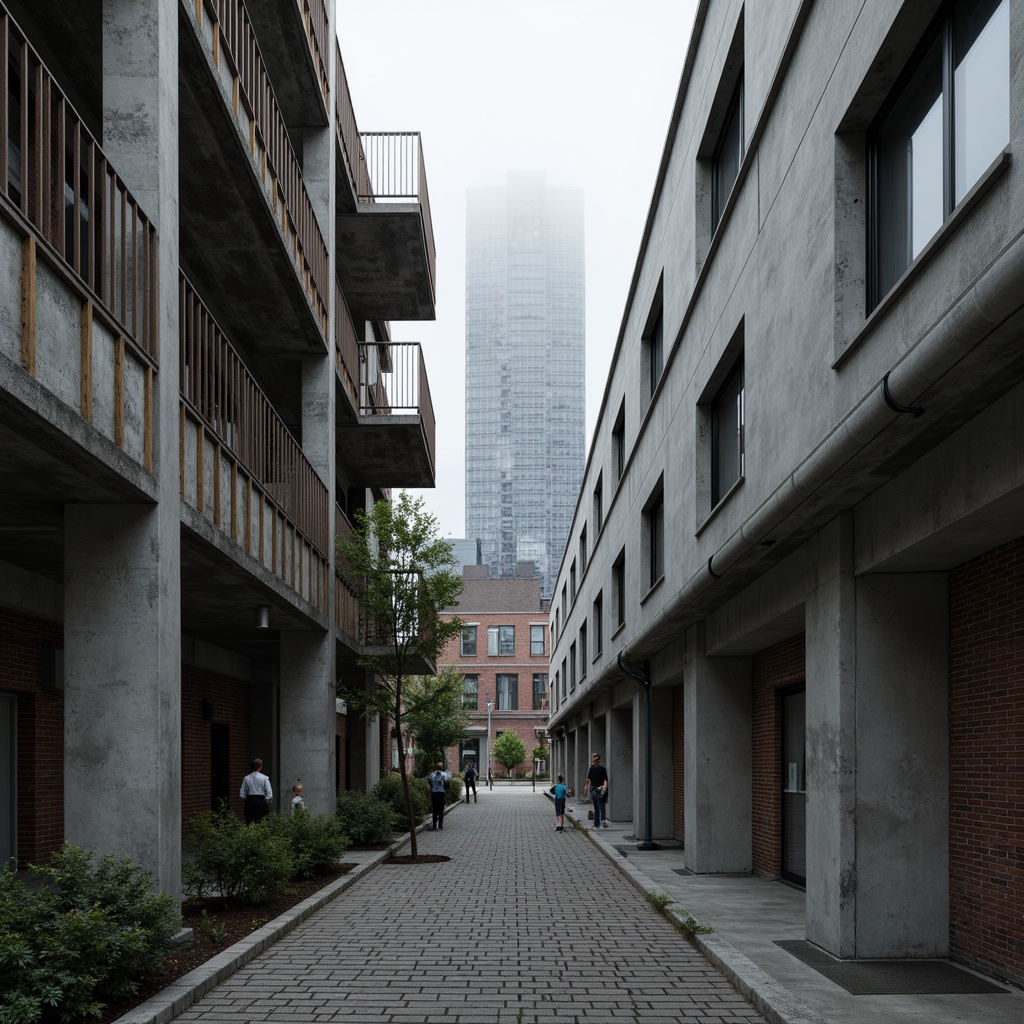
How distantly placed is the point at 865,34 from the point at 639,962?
7252 mm

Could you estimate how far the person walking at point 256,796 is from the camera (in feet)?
54.2

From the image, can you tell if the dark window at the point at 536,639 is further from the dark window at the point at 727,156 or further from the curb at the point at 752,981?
the curb at the point at 752,981

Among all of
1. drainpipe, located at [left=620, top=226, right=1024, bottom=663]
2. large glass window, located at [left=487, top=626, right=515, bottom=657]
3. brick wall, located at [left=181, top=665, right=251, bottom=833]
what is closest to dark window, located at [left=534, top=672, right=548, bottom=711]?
large glass window, located at [left=487, top=626, right=515, bottom=657]

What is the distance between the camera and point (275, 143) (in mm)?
14734

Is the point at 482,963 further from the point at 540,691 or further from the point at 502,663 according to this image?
the point at 502,663

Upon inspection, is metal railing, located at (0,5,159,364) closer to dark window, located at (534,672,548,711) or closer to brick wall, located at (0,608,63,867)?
brick wall, located at (0,608,63,867)

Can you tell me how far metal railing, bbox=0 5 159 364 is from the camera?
281 inches

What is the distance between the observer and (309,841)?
14484 millimetres

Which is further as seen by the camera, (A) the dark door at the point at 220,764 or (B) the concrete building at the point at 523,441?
(B) the concrete building at the point at 523,441

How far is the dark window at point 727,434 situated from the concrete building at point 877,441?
5 cm

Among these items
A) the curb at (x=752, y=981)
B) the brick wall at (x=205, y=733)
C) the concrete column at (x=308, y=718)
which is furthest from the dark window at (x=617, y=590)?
the curb at (x=752, y=981)

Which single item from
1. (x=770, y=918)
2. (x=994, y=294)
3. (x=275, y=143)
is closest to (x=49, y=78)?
(x=994, y=294)

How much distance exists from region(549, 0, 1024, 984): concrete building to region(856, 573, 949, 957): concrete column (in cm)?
2

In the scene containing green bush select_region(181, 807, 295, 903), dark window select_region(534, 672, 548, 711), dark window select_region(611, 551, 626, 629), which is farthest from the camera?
dark window select_region(534, 672, 548, 711)
